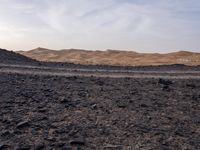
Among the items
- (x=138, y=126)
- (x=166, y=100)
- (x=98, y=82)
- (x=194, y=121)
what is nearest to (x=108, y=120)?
(x=138, y=126)

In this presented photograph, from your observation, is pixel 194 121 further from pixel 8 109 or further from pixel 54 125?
pixel 8 109

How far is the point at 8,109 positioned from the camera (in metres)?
11.2

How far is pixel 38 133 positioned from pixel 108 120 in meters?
1.72

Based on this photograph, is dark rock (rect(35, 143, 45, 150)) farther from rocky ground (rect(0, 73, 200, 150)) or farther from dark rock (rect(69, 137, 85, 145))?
dark rock (rect(69, 137, 85, 145))

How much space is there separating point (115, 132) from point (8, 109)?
2.68m

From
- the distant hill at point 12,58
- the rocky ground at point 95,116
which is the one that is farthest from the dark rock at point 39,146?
the distant hill at point 12,58

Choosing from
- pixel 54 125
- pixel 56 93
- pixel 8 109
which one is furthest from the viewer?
pixel 56 93

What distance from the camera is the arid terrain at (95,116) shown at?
9.47m

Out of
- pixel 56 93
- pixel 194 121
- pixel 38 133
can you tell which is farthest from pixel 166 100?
pixel 38 133

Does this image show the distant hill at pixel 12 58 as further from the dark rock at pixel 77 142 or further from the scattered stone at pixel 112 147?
the scattered stone at pixel 112 147

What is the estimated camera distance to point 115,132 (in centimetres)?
999

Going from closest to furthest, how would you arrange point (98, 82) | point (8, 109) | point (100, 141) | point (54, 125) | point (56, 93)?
point (100, 141)
point (54, 125)
point (8, 109)
point (56, 93)
point (98, 82)

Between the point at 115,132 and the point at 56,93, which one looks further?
the point at 56,93

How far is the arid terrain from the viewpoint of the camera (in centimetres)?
947
